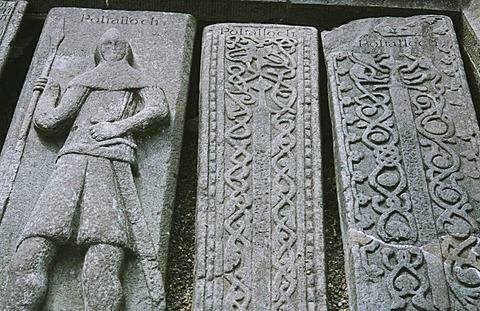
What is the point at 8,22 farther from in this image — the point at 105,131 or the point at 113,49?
the point at 105,131

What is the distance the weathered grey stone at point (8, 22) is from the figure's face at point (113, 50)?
2.14 ft

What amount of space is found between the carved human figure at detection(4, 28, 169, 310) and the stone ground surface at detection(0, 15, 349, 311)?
0.42m

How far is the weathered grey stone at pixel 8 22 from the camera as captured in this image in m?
4.09

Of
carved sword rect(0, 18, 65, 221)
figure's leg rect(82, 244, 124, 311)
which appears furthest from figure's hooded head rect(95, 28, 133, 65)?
figure's leg rect(82, 244, 124, 311)

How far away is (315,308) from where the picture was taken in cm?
293

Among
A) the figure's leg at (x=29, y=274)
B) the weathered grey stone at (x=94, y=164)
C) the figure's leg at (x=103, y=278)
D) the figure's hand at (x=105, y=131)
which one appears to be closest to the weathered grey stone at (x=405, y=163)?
the weathered grey stone at (x=94, y=164)

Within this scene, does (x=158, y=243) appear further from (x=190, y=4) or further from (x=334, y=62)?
(x=190, y=4)

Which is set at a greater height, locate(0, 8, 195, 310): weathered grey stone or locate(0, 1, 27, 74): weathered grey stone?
locate(0, 1, 27, 74): weathered grey stone

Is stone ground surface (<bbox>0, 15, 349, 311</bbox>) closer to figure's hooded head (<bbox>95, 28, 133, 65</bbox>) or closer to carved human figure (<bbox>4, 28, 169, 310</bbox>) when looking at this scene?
carved human figure (<bbox>4, 28, 169, 310</bbox>)

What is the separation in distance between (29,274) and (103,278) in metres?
0.33

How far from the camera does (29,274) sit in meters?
2.86

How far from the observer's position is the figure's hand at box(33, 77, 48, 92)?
372 centimetres

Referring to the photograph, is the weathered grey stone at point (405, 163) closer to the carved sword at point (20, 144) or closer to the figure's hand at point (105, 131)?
the figure's hand at point (105, 131)

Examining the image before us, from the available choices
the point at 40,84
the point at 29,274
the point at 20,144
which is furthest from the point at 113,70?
the point at 29,274
